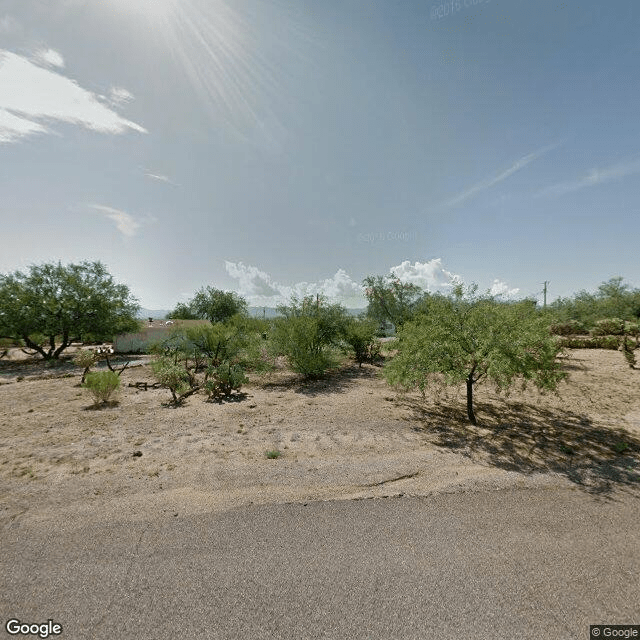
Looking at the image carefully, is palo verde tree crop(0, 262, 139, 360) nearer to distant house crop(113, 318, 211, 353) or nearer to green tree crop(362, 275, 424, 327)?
distant house crop(113, 318, 211, 353)

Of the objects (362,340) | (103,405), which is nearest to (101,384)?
(103,405)

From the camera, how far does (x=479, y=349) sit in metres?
7.68

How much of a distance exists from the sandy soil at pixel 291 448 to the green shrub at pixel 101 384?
0.57m

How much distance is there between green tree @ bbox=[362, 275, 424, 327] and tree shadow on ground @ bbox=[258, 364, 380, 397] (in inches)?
343

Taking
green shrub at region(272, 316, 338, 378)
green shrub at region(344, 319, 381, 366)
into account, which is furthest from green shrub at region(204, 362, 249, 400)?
green shrub at region(344, 319, 381, 366)

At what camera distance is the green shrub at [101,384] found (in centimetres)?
1056

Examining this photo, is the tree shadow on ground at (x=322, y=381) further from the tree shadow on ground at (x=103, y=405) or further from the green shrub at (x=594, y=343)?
the green shrub at (x=594, y=343)

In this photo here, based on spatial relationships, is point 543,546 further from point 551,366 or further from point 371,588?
point 551,366

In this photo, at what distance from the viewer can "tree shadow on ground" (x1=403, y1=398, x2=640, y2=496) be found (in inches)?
241

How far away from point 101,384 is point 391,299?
22.1m

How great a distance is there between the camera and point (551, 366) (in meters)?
7.89

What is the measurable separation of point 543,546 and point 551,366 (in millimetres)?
5388

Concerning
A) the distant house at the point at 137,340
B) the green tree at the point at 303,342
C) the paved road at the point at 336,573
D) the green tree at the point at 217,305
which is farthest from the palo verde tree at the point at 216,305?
the paved road at the point at 336,573

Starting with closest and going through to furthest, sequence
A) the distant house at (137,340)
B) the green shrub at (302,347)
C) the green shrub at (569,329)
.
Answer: the green shrub at (302,347)
the distant house at (137,340)
the green shrub at (569,329)
